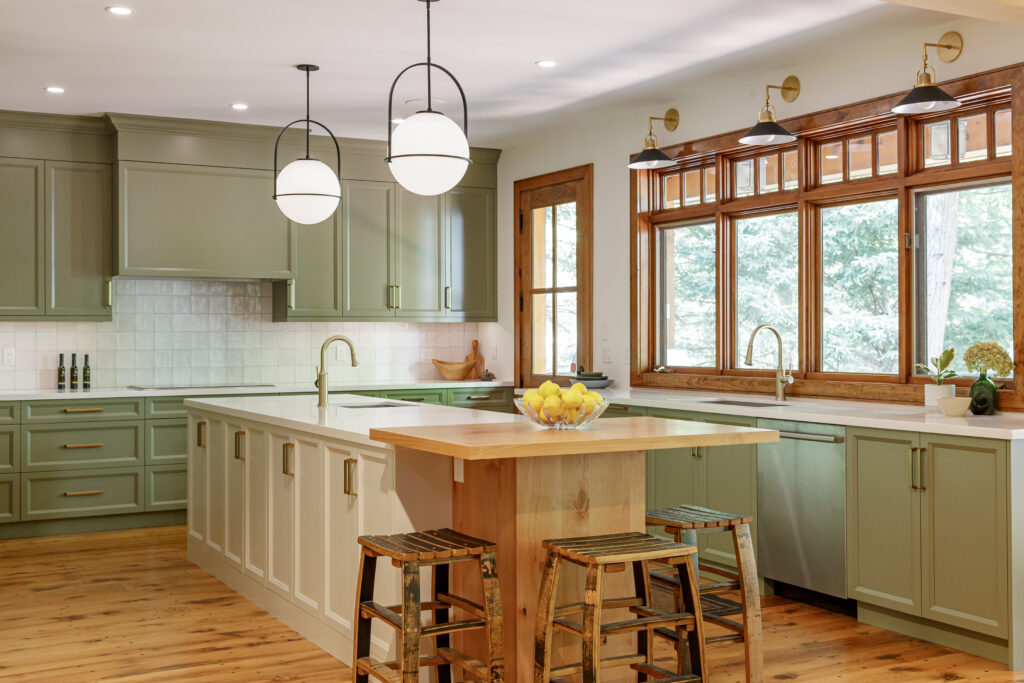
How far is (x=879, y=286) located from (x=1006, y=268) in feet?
2.16

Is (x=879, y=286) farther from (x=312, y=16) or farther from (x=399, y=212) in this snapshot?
(x=399, y=212)

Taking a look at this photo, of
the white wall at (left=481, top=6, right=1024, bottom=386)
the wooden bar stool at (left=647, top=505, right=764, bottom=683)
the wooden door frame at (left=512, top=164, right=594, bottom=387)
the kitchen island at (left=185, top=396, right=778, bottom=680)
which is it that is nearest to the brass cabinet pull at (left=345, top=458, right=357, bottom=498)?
the kitchen island at (left=185, top=396, right=778, bottom=680)

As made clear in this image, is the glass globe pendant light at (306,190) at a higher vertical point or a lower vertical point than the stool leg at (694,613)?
higher

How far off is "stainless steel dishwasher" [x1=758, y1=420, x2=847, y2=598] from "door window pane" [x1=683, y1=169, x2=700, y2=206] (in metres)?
1.78

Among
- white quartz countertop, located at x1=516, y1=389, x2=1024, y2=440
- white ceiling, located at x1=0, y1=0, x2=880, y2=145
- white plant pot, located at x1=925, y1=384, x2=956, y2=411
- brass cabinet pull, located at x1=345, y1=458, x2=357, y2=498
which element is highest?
white ceiling, located at x1=0, y1=0, x2=880, y2=145

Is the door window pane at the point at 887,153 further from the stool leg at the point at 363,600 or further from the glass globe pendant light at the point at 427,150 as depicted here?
the stool leg at the point at 363,600

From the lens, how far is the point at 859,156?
4945mm

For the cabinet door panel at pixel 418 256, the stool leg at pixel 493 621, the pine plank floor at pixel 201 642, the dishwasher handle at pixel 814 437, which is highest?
the cabinet door panel at pixel 418 256

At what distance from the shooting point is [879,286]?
4.89 meters

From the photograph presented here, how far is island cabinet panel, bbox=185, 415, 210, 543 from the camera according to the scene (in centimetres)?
520

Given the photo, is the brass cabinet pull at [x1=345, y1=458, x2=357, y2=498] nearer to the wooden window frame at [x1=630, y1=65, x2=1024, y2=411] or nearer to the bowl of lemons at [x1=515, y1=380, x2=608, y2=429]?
the bowl of lemons at [x1=515, y1=380, x2=608, y2=429]

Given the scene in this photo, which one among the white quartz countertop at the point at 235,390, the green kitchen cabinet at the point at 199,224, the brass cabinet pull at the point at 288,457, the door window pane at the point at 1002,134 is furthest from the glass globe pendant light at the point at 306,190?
the door window pane at the point at 1002,134

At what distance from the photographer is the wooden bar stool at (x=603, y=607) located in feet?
8.64

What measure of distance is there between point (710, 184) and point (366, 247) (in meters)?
2.51
